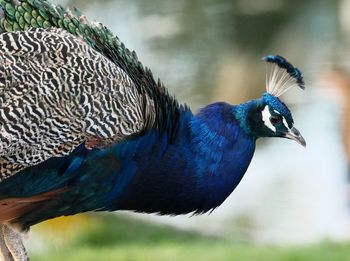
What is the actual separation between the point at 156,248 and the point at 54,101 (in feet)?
7.54

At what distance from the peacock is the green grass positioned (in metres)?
1.24

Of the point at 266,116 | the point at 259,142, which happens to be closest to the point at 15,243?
the point at 266,116

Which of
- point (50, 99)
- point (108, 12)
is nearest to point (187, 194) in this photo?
point (50, 99)

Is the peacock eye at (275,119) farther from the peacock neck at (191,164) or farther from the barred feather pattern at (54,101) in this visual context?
the barred feather pattern at (54,101)

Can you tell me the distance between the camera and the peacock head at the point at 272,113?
147 inches

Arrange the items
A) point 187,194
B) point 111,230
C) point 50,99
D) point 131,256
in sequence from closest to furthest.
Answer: point 50,99 → point 187,194 → point 131,256 → point 111,230

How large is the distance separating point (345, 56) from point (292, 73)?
735 centimetres

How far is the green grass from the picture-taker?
4.86 metres

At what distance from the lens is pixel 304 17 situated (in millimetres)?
13531

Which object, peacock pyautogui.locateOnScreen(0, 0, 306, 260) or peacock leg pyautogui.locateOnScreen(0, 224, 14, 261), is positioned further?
peacock leg pyautogui.locateOnScreen(0, 224, 14, 261)

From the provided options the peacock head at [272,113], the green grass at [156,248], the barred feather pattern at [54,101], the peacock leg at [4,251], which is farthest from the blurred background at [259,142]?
the barred feather pattern at [54,101]

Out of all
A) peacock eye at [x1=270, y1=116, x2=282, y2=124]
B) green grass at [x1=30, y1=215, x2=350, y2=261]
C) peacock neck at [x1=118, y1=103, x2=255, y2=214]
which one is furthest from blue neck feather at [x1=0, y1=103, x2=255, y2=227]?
green grass at [x1=30, y1=215, x2=350, y2=261]

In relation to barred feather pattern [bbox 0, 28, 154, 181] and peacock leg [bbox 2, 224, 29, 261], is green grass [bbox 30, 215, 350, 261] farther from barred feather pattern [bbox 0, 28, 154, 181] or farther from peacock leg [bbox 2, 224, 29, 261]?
barred feather pattern [bbox 0, 28, 154, 181]

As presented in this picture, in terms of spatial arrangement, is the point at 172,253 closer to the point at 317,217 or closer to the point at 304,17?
the point at 317,217
